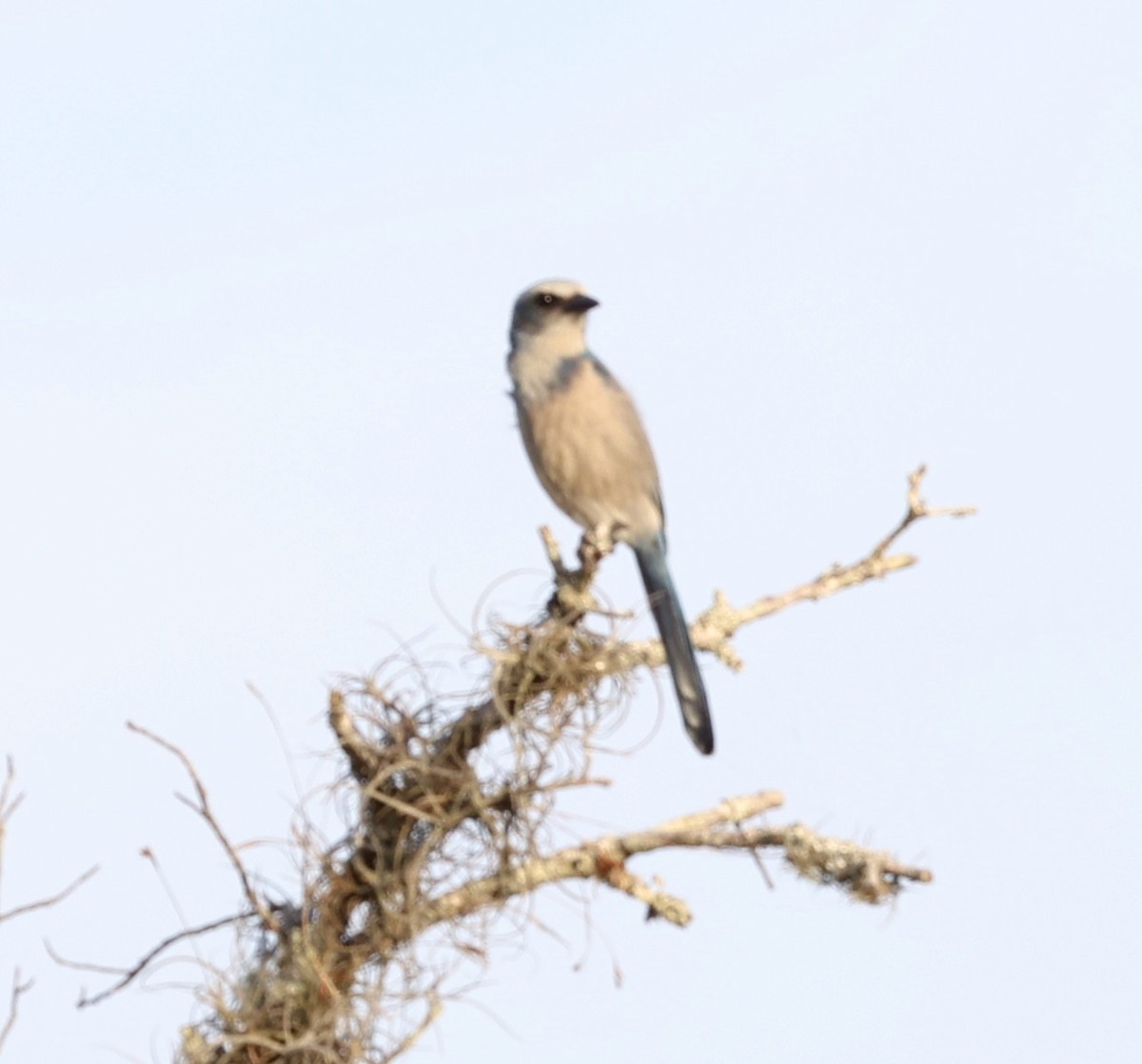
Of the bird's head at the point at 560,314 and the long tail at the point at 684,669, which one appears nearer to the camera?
the long tail at the point at 684,669

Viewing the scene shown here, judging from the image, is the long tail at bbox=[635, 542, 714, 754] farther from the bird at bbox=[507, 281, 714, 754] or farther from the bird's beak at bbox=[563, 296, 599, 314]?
the bird's beak at bbox=[563, 296, 599, 314]

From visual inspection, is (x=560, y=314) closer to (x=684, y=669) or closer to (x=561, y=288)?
(x=561, y=288)

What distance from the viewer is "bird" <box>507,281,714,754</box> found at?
5.91 meters

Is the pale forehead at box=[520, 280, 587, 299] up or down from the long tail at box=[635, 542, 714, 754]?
up

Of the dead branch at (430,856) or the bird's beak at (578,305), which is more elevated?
the bird's beak at (578,305)

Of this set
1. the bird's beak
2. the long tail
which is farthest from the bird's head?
the long tail

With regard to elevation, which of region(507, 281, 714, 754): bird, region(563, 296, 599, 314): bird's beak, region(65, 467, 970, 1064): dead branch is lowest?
region(65, 467, 970, 1064): dead branch

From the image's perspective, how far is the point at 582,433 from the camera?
19.3ft

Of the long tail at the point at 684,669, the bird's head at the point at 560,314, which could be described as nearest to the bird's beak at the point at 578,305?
the bird's head at the point at 560,314

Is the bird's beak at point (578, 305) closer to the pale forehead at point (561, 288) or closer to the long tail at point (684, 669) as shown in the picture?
the pale forehead at point (561, 288)

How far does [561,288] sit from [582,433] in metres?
0.58

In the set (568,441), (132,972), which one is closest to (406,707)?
(132,972)

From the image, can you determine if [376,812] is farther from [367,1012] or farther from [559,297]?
[559,297]

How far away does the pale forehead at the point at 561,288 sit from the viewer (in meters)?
6.17
